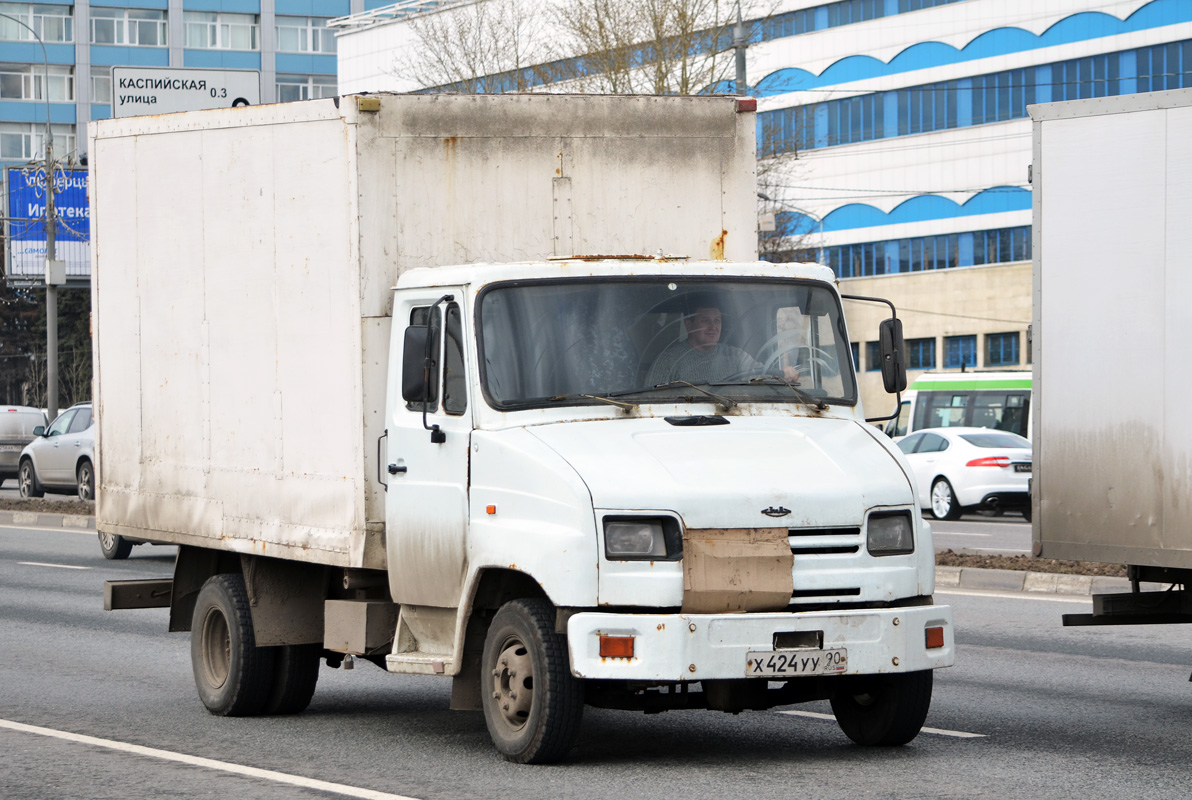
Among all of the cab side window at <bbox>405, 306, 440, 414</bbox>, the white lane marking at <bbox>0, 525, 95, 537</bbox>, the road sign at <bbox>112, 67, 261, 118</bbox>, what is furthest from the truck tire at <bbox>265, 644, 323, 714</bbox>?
the white lane marking at <bbox>0, 525, 95, 537</bbox>

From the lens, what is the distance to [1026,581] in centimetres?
1652

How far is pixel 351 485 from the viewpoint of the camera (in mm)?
8828

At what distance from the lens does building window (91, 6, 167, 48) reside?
93.4 m

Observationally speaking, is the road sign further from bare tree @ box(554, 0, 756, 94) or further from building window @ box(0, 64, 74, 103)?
building window @ box(0, 64, 74, 103)

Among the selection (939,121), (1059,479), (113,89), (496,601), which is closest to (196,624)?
(496,601)

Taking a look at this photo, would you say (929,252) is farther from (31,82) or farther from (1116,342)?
(1116,342)

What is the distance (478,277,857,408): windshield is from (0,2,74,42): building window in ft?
295

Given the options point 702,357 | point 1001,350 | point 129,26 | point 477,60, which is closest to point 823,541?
point 702,357

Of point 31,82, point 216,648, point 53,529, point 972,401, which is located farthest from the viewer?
point 31,82

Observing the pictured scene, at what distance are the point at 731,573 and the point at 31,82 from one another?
3623 inches

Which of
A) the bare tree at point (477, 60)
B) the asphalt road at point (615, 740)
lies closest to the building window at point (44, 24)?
the bare tree at point (477, 60)

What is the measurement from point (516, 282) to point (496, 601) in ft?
4.59

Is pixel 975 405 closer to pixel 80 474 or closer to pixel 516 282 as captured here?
pixel 80 474

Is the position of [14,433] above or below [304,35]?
below
